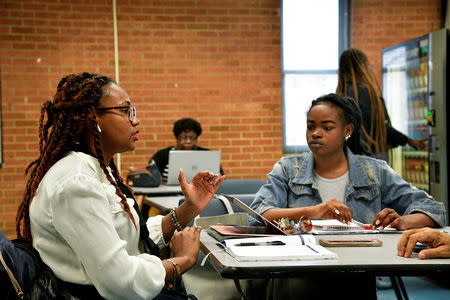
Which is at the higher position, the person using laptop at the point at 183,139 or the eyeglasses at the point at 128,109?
the eyeglasses at the point at 128,109

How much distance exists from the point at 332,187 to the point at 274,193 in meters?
0.27

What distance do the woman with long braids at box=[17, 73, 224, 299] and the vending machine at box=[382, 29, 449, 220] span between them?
3.68 metres

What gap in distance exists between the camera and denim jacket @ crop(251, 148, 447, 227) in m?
2.29

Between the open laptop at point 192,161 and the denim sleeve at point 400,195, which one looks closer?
the denim sleeve at point 400,195

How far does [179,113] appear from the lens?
5660mm

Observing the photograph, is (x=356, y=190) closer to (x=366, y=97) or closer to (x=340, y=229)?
(x=340, y=229)

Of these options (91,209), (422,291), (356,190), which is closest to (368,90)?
(422,291)

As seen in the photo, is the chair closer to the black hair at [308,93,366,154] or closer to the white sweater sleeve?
the black hair at [308,93,366,154]

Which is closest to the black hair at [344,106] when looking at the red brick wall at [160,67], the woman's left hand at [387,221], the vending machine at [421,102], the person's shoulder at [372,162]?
the person's shoulder at [372,162]

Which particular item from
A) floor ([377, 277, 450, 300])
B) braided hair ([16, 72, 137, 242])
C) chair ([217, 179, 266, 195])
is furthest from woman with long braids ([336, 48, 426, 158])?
braided hair ([16, 72, 137, 242])

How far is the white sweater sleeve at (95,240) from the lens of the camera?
1324 millimetres

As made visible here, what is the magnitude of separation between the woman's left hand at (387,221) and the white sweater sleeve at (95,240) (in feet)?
3.20

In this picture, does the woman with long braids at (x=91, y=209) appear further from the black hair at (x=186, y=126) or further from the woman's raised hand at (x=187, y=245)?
the black hair at (x=186, y=126)

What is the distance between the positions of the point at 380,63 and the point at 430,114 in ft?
4.46
